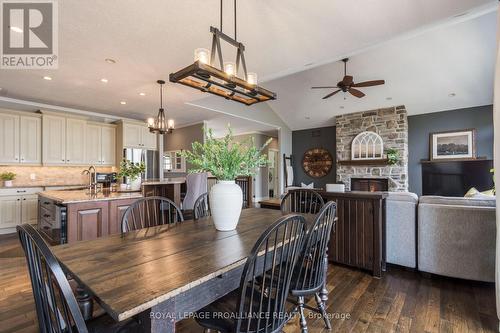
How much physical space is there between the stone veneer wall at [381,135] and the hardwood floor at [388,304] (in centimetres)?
414

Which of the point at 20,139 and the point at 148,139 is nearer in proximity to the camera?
the point at 20,139

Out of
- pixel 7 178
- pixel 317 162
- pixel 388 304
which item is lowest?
pixel 388 304

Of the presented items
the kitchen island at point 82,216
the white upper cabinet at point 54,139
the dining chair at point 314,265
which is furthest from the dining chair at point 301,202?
the white upper cabinet at point 54,139

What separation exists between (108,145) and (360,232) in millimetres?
5772

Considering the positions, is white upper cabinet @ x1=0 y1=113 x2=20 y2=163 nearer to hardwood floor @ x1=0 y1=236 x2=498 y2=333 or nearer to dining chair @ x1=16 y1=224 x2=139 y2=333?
hardwood floor @ x1=0 y1=236 x2=498 y2=333

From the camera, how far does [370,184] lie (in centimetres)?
671

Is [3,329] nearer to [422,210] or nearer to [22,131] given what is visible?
A: [422,210]

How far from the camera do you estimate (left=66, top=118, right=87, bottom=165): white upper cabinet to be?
5.08 m

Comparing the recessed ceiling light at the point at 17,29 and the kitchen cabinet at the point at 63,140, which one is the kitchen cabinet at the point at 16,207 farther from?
the recessed ceiling light at the point at 17,29

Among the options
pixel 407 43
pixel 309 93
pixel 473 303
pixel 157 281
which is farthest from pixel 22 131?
pixel 407 43

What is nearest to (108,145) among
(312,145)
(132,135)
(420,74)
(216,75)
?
(132,135)

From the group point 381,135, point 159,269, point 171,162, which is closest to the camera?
point 159,269

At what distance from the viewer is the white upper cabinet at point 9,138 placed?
4.38 m

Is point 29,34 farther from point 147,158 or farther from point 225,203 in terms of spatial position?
point 147,158
